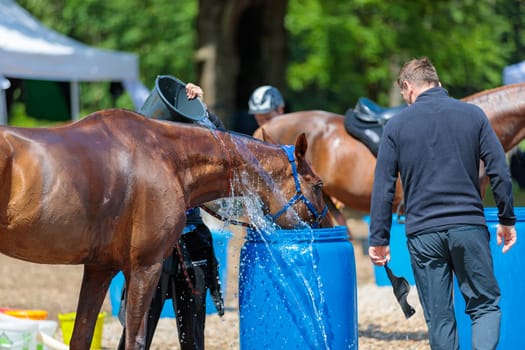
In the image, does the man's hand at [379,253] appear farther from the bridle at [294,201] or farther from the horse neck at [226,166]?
the horse neck at [226,166]

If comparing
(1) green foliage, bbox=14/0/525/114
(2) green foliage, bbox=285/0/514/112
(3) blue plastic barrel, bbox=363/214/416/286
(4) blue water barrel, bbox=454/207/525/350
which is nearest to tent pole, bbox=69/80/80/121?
(1) green foliage, bbox=14/0/525/114

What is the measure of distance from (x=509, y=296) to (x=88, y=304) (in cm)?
246

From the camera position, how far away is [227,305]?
8.53 m

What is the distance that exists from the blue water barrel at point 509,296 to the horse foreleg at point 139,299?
183 centimetres

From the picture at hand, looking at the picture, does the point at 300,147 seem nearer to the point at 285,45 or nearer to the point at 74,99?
the point at 74,99

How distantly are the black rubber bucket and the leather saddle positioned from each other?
287 cm

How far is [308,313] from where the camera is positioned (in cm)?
475

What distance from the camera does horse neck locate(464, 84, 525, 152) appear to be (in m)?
7.02

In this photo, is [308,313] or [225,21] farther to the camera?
[225,21]

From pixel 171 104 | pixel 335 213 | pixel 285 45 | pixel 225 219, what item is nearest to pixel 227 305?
pixel 335 213

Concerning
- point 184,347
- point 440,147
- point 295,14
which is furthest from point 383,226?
point 295,14

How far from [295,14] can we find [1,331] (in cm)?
1879

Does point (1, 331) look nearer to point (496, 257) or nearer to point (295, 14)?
point (496, 257)

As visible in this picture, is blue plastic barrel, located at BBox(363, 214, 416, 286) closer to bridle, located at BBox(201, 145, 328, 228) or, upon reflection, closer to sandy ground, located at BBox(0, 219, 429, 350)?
sandy ground, located at BBox(0, 219, 429, 350)
